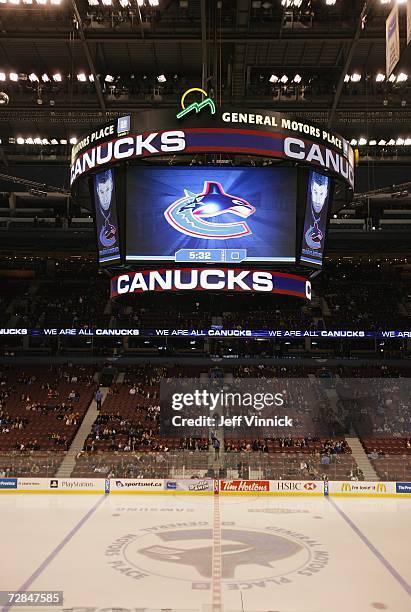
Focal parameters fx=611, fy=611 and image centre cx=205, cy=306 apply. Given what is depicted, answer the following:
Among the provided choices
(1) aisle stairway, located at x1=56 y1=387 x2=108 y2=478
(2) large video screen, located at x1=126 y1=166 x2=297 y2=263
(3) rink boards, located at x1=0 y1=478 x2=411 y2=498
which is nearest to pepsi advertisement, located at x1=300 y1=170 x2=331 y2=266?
(2) large video screen, located at x1=126 y1=166 x2=297 y2=263

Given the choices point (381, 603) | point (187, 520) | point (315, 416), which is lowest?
point (381, 603)

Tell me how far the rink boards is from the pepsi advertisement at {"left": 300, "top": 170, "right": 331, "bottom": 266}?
9726 millimetres

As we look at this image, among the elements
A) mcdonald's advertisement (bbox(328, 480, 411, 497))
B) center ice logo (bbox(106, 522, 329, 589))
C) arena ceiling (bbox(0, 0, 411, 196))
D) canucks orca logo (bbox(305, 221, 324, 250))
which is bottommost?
center ice logo (bbox(106, 522, 329, 589))

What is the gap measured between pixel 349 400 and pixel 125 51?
14.8m

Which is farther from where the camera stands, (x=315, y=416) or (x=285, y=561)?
(x=315, y=416)

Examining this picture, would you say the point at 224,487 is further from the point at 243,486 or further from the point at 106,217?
the point at 106,217

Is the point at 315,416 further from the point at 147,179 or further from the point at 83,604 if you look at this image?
the point at 83,604

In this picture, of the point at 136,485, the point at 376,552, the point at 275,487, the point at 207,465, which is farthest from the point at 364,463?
the point at 376,552

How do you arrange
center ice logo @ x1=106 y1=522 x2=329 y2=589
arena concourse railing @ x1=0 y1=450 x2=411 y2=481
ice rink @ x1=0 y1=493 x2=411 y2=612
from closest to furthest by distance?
ice rink @ x1=0 y1=493 x2=411 y2=612, center ice logo @ x1=106 y1=522 x2=329 y2=589, arena concourse railing @ x1=0 y1=450 x2=411 y2=481

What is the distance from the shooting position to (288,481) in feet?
63.6

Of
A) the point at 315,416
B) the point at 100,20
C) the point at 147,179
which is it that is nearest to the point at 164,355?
the point at 315,416

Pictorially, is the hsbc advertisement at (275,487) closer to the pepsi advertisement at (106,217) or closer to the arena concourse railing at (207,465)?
the arena concourse railing at (207,465)

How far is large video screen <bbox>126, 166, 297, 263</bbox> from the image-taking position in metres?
11.4

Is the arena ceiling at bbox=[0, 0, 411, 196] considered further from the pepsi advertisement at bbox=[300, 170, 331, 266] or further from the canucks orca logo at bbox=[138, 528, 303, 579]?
the canucks orca logo at bbox=[138, 528, 303, 579]
